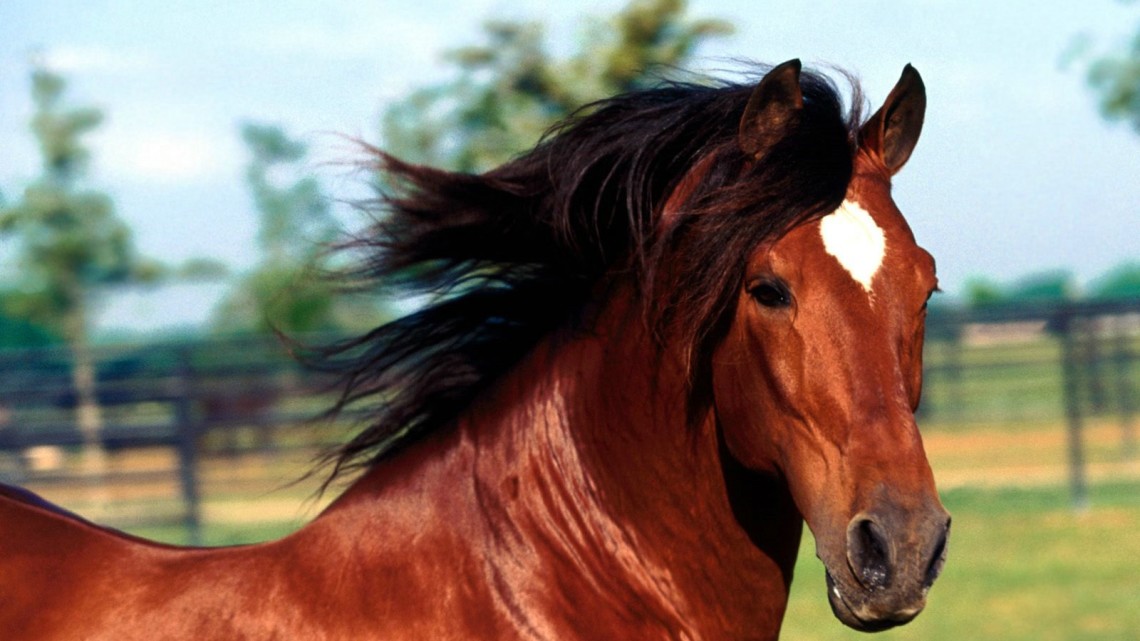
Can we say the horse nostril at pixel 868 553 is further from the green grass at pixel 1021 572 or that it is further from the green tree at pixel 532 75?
the green tree at pixel 532 75

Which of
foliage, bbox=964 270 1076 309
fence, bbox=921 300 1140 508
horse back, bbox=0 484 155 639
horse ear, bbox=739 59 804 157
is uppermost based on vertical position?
horse ear, bbox=739 59 804 157

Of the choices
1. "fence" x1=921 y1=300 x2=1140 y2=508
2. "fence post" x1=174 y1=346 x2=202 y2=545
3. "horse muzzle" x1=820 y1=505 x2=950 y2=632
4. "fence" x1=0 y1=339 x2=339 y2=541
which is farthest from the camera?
"fence" x1=0 y1=339 x2=339 y2=541

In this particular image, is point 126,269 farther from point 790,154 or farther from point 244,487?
point 790,154

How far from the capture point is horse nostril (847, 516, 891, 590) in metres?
2.03

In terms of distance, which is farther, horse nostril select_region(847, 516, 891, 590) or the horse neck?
the horse neck

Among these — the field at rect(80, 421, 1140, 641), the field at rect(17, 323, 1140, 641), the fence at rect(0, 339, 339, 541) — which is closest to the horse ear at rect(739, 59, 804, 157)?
the field at rect(80, 421, 1140, 641)

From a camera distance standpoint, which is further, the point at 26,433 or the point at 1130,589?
the point at 26,433

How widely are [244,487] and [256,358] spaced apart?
1253mm

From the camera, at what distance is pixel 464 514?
8.27 feet

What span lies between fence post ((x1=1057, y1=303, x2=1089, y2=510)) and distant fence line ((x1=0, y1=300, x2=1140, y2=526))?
0.04 feet

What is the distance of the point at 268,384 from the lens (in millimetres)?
12438

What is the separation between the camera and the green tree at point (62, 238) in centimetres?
2062

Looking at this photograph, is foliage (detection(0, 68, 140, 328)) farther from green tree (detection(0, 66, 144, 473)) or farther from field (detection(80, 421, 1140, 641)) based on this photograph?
field (detection(80, 421, 1140, 641))

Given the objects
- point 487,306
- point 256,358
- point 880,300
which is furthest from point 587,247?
point 256,358
